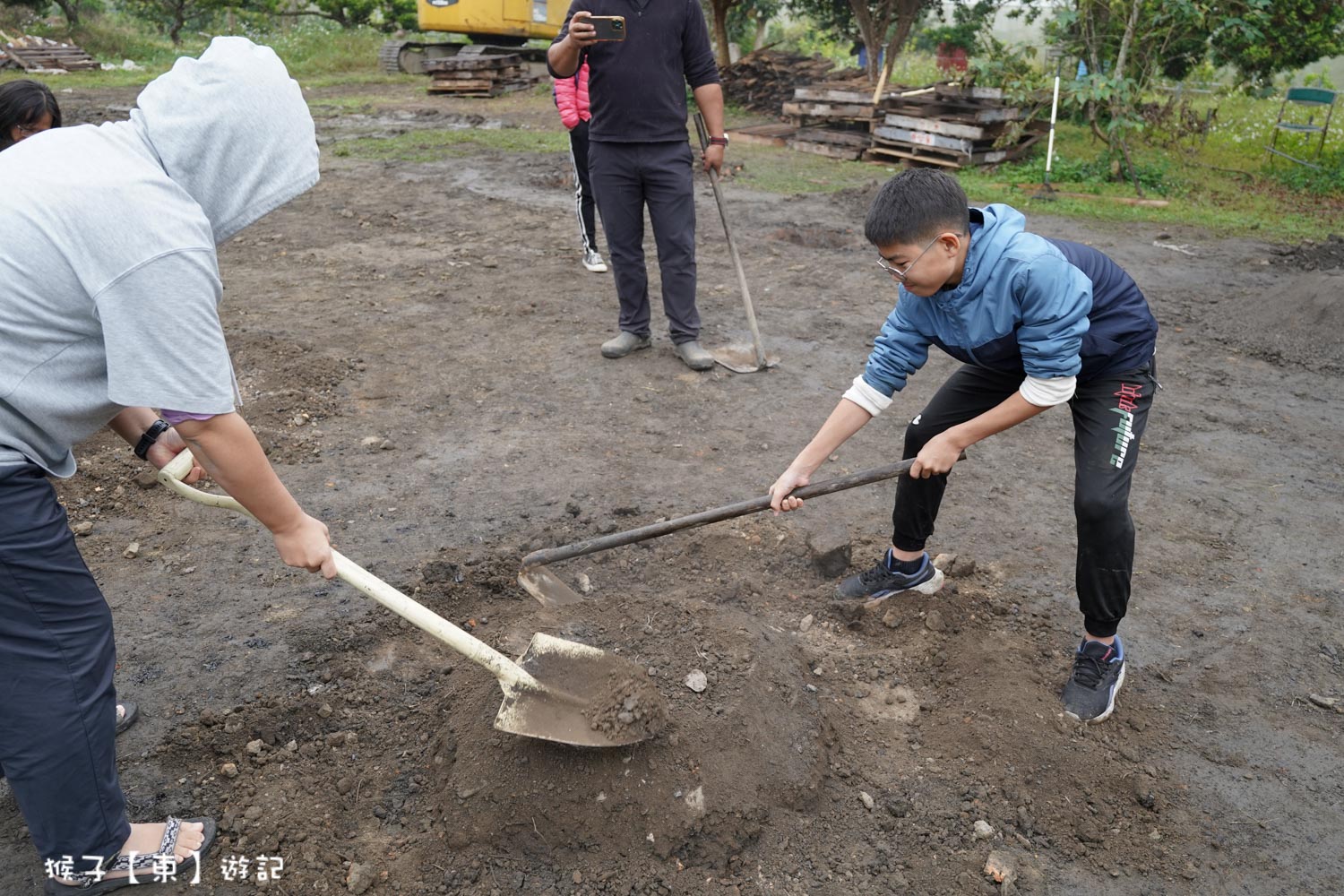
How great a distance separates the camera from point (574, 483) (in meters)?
3.99

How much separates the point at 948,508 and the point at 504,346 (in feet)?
9.36

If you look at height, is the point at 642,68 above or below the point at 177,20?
below

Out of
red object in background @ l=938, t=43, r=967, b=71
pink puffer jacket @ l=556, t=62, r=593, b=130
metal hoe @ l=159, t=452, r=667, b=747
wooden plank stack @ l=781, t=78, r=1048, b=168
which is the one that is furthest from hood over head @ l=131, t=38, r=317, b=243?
red object in background @ l=938, t=43, r=967, b=71

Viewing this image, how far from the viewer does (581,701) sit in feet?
7.79

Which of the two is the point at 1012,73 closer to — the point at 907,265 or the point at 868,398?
the point at 868,398

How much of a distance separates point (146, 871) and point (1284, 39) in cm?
1645

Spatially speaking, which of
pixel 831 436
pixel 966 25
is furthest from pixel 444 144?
pixel 966 25

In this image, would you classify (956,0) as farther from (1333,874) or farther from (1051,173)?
(1333,874)

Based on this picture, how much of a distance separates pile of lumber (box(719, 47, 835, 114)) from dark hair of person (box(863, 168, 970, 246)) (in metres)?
14.2

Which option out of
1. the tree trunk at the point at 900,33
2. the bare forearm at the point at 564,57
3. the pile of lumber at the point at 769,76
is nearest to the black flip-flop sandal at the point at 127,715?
the bare forearm at the point at 564,57

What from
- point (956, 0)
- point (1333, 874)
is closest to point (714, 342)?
point (1333, 874)

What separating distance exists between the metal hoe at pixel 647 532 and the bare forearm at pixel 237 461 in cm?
112

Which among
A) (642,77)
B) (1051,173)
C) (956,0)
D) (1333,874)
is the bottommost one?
(1333,874)

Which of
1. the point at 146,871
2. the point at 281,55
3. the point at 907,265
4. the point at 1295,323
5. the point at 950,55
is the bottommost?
the point at 146,871
